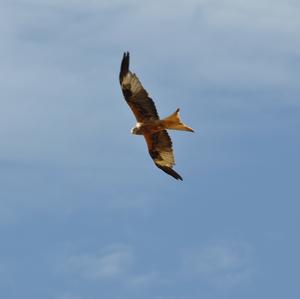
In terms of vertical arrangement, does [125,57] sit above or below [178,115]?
above

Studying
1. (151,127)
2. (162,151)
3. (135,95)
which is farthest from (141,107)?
(162,151)

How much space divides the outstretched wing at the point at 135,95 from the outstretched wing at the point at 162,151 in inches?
33.6

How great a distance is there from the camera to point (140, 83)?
760 inches

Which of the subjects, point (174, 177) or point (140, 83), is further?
point (174, 177)

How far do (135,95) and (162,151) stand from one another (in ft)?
6.88

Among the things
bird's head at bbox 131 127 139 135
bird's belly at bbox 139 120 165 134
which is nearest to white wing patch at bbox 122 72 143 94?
bird's belly at bbox 139 120 165 134

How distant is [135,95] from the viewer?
1927 cm

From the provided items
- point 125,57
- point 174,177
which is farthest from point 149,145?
point 125,57

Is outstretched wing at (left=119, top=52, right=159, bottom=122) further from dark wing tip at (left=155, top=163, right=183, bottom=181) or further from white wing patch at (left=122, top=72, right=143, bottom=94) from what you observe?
dark wing tip at (left=155, top=163, right=183, bottom=181)

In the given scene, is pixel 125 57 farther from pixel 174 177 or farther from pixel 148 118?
pixel 174 177

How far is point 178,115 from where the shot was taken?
60.8 ft

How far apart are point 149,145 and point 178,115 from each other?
89.4 inches

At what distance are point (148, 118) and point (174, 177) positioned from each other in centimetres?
239

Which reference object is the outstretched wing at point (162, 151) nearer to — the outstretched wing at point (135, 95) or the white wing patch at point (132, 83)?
the outstretched wing at point (135, 95)
